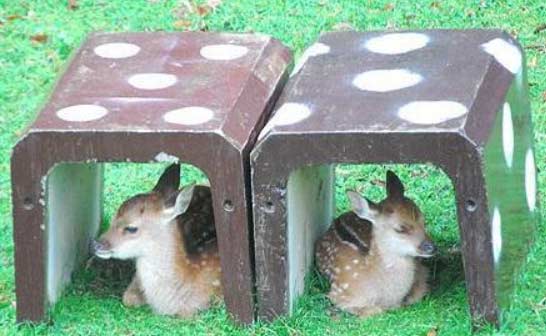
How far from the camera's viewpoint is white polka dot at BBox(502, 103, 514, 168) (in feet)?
17.5

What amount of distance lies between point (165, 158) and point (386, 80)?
34.7 inches

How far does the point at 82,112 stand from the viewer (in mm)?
5223

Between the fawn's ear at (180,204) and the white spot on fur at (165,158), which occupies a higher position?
the white spot on fur at (165,158)

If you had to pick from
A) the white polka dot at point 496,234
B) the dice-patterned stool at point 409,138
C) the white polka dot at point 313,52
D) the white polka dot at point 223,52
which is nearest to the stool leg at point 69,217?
the white polka dot at point 223,52

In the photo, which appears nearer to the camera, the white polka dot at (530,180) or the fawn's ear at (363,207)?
the fawn's ear at (363,207)

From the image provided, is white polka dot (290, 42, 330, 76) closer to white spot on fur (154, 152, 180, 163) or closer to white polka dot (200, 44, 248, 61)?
white polka dot (200, 44, 248, 61)

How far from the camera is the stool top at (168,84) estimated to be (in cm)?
513

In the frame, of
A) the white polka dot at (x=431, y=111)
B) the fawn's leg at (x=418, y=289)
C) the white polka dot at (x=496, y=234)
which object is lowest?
the fawn's leg at (x=418, y=289)

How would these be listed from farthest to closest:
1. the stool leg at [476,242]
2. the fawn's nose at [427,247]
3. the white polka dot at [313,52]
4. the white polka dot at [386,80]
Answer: the white polka dot at [313,52]
the fawn's nose at [427,247]
the white polka dot at [386,80]
the stool leg at [476,242]

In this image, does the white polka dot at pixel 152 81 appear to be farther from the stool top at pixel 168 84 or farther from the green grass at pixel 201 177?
the green grass at pixel 201 177

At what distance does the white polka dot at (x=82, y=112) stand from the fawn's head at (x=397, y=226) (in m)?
0.98

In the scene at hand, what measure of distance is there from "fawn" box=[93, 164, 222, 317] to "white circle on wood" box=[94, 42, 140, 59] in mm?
616

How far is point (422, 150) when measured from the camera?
192 inches

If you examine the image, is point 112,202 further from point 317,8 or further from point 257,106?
point 317,8
